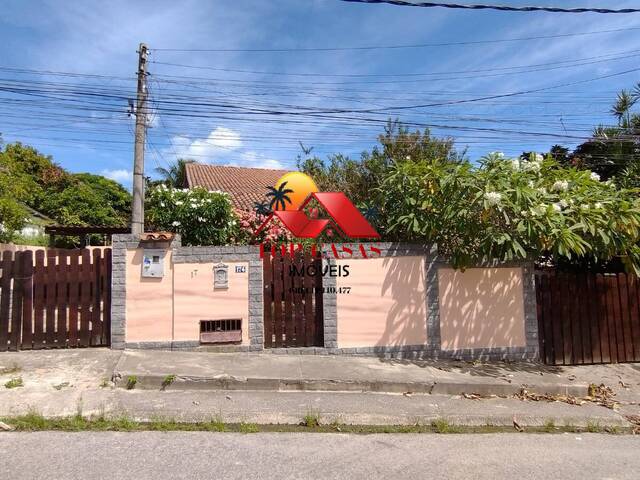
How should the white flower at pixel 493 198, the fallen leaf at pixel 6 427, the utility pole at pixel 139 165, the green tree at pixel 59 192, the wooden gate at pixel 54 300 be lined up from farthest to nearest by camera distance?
the green tree at pixel 59 192 → the utility pole at pixel 139 165 → the wooden gate at pixel 54 300 → the white flower at pixel 493 198 → the fallen leaf at pixel 6 427

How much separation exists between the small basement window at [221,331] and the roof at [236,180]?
324 inches

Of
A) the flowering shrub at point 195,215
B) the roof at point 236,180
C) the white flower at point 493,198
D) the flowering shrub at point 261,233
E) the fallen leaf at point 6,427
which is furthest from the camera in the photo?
the roof at point 236,180

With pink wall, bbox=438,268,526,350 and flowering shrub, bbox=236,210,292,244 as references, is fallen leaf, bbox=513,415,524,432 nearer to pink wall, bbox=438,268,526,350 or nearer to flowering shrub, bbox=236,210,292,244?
pink wall, bbox=438,268,526,350

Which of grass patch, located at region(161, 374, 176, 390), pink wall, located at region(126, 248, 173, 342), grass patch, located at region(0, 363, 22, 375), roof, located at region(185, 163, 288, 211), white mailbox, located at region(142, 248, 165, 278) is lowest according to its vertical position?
grass patch, located at region(161, 374, 176, 390)

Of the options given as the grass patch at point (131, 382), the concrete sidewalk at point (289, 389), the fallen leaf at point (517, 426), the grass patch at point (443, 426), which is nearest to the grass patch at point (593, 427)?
the concrete sidewalk at point (289, 389)

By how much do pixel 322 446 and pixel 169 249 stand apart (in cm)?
396

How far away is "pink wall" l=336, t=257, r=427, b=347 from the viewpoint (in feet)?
22.9

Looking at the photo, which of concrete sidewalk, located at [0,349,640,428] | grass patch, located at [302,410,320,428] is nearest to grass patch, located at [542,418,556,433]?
concrete sidewalk, located at [0,349,640,428]

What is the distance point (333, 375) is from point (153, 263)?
3.17 m

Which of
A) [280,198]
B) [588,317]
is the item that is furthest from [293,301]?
[588,317]

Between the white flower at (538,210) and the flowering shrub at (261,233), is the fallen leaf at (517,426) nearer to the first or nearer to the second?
the white flower at (538,210)

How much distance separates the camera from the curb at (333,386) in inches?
215

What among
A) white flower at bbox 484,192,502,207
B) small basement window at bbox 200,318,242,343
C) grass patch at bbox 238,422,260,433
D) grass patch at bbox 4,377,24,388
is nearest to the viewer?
grass patch at bbox 238,422,260,433

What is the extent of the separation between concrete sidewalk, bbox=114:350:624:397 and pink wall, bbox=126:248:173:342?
0.94 ft
